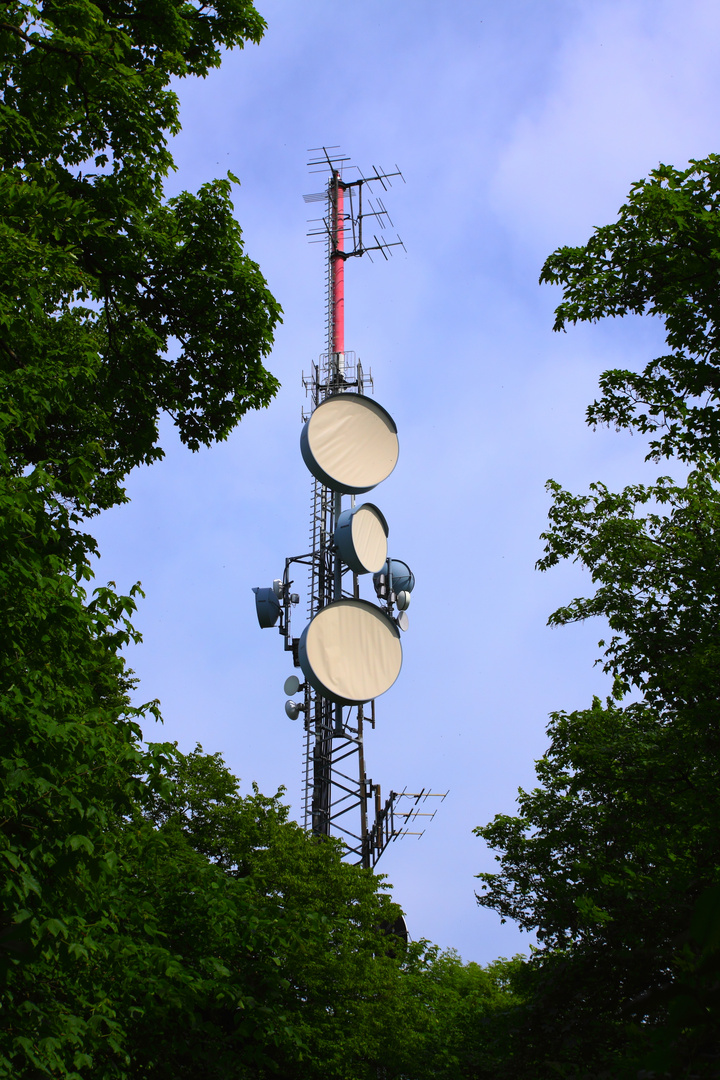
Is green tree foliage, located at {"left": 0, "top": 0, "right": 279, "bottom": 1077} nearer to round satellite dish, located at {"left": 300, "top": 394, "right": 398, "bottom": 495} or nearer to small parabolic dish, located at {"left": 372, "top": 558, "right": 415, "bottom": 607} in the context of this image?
round satellite dish, located at {"left": 300, "top": 394, "right": 398, "bottom": 495}

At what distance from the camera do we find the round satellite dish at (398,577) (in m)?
26.3

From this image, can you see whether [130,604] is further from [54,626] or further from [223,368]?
[223,368]

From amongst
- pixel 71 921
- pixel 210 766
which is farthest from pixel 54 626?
pixel 210 766

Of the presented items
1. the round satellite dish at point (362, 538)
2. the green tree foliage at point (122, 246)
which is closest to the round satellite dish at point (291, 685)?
the round satellite dish at point (362, 538)

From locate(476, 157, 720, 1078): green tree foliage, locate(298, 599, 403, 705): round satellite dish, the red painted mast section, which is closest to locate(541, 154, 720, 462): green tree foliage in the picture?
locate(476, 157, 720, 1078): green tree foliage

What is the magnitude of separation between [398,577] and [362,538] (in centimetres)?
223

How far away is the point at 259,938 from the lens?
8227 mm

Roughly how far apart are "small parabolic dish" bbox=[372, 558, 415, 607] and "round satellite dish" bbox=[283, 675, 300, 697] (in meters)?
3.59

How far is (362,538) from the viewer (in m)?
24.8

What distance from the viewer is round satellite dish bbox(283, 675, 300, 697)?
24.7 metres

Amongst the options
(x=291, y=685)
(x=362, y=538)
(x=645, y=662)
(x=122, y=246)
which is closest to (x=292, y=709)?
(x=291, y=685)

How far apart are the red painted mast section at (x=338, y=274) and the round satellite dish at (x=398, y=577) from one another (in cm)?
685

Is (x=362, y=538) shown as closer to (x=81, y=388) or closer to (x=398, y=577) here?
(x=398, y=577)

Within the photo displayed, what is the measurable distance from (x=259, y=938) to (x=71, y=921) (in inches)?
94.1
